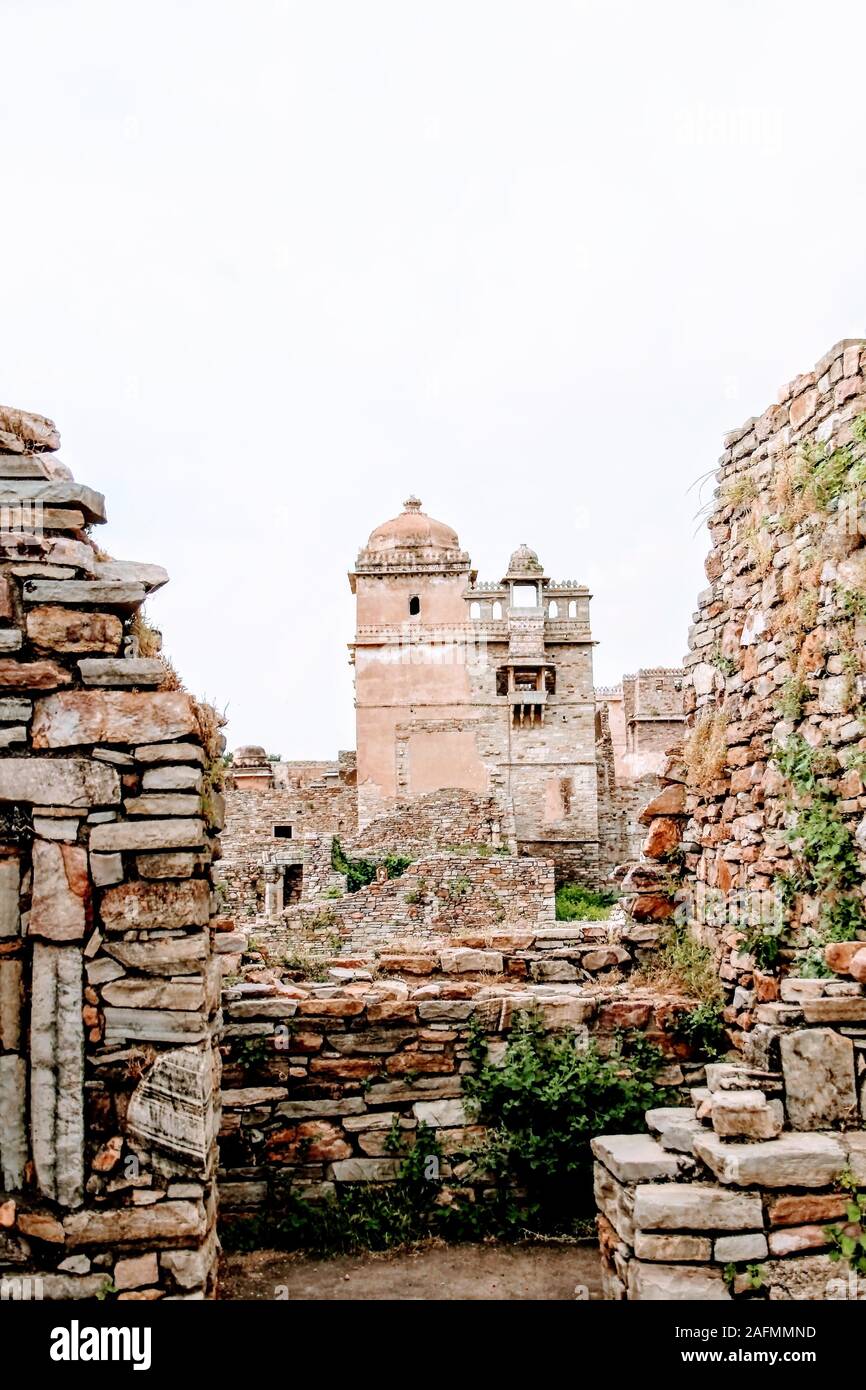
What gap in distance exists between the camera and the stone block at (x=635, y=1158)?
468 centimetres

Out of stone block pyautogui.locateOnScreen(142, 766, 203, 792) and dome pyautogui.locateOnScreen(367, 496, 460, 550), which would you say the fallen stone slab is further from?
dome pyautogui.locateOnScreen(367, 496, 460, 550)

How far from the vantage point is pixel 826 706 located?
5922 millimetres

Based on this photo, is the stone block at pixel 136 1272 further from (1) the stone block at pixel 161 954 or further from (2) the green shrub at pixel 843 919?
(2) the green shrub at pixel 843 919

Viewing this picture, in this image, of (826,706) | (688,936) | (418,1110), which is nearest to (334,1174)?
(418,1110)

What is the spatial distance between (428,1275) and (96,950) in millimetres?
2541

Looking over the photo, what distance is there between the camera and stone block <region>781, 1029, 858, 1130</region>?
4.84 meters

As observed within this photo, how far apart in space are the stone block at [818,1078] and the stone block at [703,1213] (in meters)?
0.55

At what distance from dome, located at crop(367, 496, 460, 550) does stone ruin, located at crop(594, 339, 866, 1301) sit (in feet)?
98.3

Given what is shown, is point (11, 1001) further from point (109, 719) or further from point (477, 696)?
point (477, 696)

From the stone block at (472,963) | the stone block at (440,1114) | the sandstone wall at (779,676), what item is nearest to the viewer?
the sandstone wall at (779,676)

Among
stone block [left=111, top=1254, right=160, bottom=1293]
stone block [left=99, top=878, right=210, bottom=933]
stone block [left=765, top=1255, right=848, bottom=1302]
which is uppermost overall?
stone block [left=99, top=878, right=210, bottom=933]

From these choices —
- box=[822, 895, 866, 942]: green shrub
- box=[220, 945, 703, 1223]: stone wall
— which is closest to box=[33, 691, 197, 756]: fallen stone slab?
box=[220, 945, 703, 1223]: stone wall

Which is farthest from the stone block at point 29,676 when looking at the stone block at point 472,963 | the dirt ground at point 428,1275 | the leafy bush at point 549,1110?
the stone block at point 472,963

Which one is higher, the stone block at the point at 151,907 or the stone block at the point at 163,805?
the stone block at the point at 163,805
